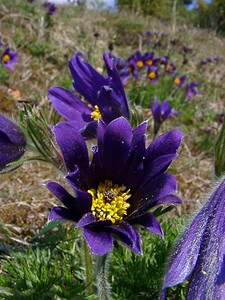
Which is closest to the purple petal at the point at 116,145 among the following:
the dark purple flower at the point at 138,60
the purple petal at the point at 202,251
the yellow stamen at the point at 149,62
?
the purple petal at the point at 202,251

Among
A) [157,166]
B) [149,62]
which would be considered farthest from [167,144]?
[149,62]

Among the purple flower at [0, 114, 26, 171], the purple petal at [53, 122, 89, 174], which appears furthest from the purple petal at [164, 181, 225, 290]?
the purple flower at [0, 114, 26, 171]

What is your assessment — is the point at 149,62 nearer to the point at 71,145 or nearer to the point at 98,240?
the point at 71,145

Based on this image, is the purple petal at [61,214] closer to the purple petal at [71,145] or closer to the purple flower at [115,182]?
the purple flower at [115,182]

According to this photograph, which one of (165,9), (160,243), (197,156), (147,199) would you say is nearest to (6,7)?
(197,156)

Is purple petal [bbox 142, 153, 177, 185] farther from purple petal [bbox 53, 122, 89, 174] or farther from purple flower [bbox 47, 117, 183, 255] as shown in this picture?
purple petal [bbox 53, 122, 89, 174]

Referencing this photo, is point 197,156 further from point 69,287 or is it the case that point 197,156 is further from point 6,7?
point 6,7
